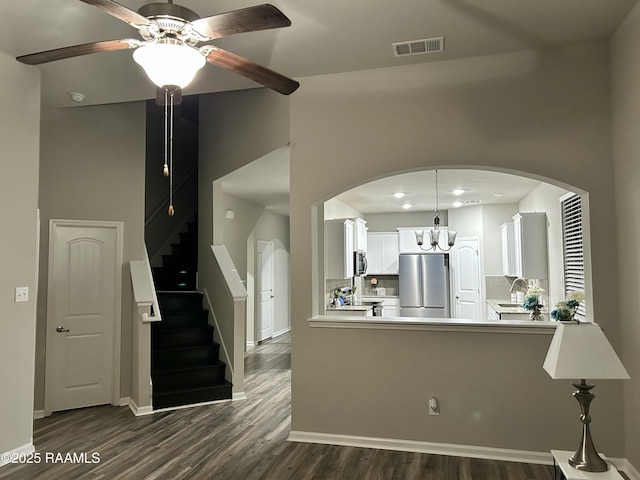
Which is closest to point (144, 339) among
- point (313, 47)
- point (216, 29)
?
point (313, 47)

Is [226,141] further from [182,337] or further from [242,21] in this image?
[242,21]

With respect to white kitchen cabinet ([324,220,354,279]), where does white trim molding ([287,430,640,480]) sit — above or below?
below

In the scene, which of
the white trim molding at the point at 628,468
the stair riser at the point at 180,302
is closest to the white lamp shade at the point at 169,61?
the white trim molding at the point at 628,468

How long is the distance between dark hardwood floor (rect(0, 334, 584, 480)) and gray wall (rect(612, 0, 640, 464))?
78 cm

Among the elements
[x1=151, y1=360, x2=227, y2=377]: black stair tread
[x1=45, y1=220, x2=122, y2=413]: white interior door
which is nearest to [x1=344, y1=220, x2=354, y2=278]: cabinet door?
[x1=151, y1=360, x2=227, y2=377]: black stair tread

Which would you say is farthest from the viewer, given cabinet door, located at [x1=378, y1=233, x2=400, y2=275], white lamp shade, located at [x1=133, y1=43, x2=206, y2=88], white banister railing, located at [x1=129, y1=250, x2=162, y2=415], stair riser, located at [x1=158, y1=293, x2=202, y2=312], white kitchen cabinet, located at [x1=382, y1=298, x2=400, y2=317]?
cabinet door, located at [x1=378, y1=233, x2=400, y2=275]

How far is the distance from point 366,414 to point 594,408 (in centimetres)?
169

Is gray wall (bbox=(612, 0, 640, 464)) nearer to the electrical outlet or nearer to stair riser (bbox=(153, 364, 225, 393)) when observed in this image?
the electrical outlet

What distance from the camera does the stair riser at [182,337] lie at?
5.34 meters

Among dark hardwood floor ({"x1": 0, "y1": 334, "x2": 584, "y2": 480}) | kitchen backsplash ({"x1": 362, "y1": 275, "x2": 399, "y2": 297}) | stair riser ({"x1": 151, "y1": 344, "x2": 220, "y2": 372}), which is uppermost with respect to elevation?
kitchen backsplash ({"x1": 362, "y1": 275, "x2": 399, "y2": 297})

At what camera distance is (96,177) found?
506 centimetres

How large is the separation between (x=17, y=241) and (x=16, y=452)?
5.40 feet

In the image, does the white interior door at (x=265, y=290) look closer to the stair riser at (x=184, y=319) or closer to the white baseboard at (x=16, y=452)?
the stair riser at (x=184, y=319)

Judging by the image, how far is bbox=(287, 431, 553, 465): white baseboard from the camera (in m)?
3.41
